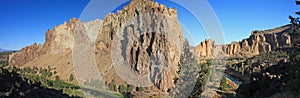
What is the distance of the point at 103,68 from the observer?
5763 inches

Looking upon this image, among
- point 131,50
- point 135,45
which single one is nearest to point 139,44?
point 135,45

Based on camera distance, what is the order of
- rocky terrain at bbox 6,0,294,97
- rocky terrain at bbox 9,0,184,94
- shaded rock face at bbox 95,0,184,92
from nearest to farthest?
rocky terrain at bbox 6,0,294,97, rocky terrain at bbox 9,0,184,94, shaded rock face at bbox 95,0,184,92

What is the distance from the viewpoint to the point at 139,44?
154m

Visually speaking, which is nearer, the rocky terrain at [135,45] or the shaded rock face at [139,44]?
the rocky terrain at [135,45]

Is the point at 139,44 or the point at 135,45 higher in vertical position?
the point at 139,44

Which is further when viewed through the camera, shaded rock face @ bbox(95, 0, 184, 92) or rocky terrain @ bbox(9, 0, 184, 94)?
shaded rock face @ bbox(95, 0, 184, 92)

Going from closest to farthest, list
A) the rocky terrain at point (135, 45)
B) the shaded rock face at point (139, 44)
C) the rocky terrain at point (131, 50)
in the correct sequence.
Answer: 1. the rocky terrain at point (131, 50)
2. the rocky terrain at point (135, 45)
3. the shaded rock face at point (139, 44)

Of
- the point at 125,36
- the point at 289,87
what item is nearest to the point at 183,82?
the point at 289,87

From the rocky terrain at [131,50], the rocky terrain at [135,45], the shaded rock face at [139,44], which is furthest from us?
the shaded rock face at [139,44]

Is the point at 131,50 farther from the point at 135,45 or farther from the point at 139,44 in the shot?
the point at 139,44

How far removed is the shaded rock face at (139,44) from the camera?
124 metres

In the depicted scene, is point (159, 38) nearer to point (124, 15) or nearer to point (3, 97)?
point (124, 15)

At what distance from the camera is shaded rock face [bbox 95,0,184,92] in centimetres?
12444

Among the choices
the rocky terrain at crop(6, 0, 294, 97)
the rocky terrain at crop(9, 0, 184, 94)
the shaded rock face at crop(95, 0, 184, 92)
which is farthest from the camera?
the shaded rock face at crop(95, 0, 184, 92)
